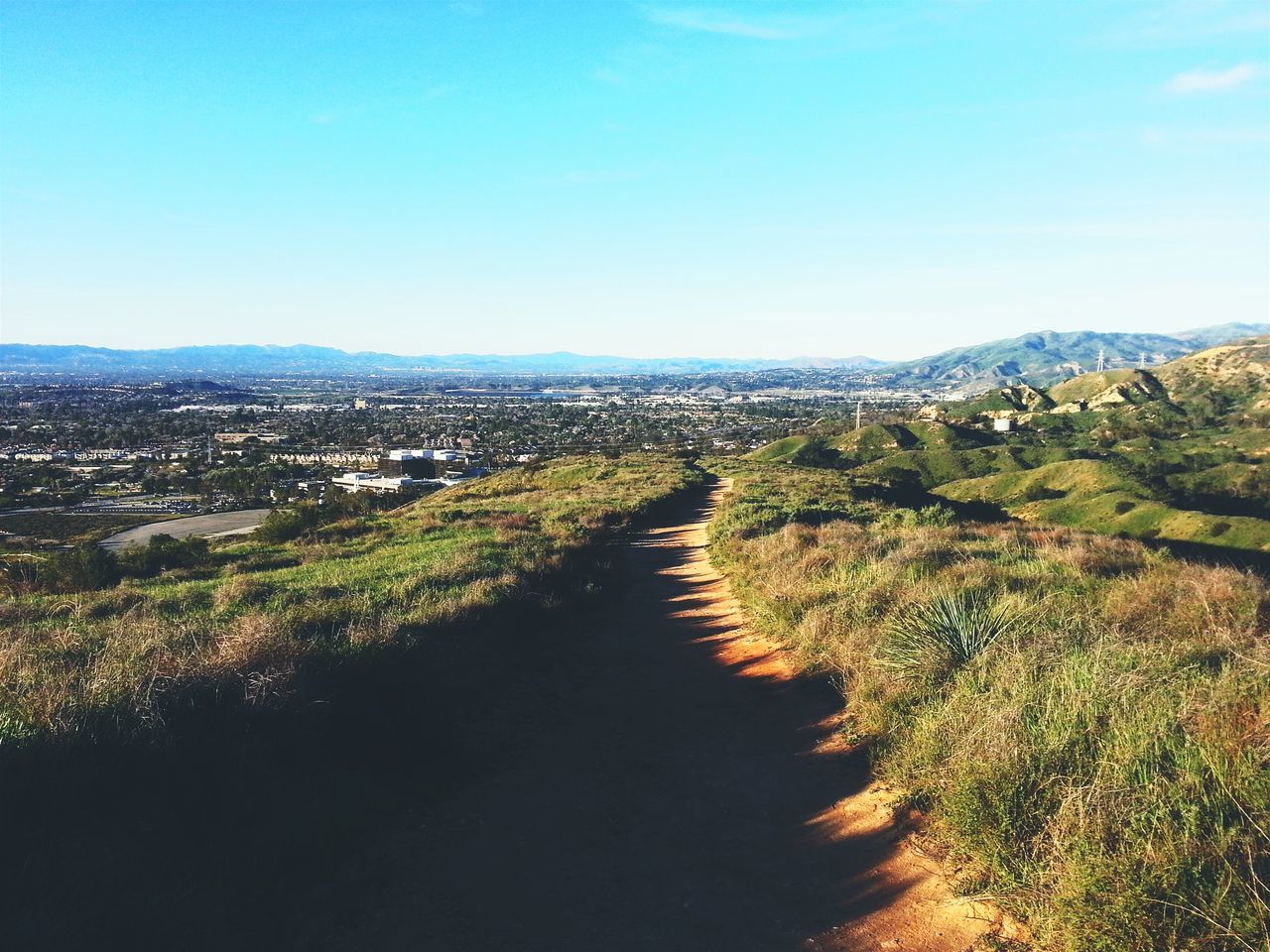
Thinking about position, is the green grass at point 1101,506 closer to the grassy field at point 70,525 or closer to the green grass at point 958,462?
the green grass at point 958,462

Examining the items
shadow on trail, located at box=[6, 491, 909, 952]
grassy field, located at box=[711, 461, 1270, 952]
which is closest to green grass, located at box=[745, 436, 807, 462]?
grassy field, located at box=[711, 461, 1270, 952]

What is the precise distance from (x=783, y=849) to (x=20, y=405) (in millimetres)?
183932

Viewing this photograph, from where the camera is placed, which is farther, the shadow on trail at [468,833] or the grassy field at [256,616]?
the grassy field at [256,616]

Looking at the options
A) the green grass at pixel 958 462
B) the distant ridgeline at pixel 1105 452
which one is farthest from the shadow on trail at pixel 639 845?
the green grass at pixel 958 462

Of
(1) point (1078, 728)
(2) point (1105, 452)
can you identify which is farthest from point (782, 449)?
(1) point (1078, 728)

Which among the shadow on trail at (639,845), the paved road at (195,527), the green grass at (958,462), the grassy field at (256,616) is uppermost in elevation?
the grassy field at (256,616)

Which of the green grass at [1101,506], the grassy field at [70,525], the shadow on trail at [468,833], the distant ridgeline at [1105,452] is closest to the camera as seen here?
the shadow on trail at [468,833]

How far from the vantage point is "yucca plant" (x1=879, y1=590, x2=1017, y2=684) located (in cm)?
677

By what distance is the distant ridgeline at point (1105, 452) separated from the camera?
4294 cm

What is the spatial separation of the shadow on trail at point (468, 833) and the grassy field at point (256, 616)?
0.48 metres

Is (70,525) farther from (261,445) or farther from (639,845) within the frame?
(261,445)

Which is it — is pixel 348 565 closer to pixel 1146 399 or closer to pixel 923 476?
pixel 923 476

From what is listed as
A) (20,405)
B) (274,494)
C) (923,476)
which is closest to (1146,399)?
(923,476)

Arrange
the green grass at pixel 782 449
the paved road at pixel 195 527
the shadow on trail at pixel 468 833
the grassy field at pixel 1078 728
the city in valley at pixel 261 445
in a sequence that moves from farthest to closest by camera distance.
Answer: the green grass at pixel 782 449, the city in valley at pixel 261 445, the paved road at pixel 195 527, the shadow on trail at pixel 468 833, the grassy field at pixel 1078 728
